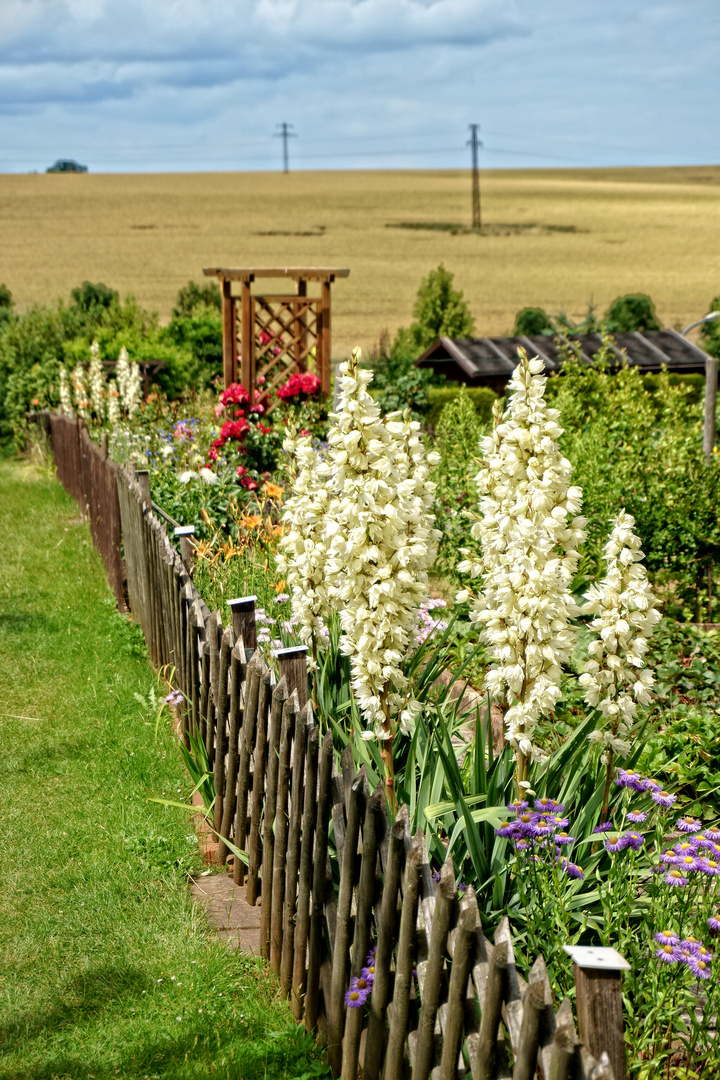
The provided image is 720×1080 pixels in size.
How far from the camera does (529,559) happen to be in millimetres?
2715

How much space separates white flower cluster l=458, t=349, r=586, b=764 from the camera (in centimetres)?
273

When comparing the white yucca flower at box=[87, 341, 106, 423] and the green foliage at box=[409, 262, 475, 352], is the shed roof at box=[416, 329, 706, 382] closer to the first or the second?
the white yucca flower at box=[87, 341, 106, 423]

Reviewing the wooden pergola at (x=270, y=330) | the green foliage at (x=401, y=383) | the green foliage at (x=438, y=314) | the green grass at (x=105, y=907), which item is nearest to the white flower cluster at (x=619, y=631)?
the green grass at (x=105, y=907)

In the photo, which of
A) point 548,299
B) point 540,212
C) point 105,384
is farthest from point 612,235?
point 105,384

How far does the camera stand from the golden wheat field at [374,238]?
4891cm

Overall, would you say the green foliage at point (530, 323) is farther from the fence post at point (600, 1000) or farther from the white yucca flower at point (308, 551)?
the fence post at point (600, 1000)

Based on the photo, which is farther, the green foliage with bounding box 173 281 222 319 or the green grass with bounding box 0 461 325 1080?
the green foliage with bounding box 173 281 222 319

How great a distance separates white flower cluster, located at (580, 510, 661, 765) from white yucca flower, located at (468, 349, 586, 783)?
11cm

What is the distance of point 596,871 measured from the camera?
8.70 ft

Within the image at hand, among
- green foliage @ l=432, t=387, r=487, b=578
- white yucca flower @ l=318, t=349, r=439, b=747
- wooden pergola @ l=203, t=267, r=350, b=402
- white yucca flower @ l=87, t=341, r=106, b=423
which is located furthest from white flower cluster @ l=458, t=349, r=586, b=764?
white yucca flower @ l=87, t=341, r=106, b=423

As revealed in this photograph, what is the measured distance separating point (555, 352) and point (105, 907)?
48.4ft

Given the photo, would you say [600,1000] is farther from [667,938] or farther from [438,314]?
[438,314]

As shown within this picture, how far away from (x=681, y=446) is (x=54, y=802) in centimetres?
567

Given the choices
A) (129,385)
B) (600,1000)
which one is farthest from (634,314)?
(600,1000)
